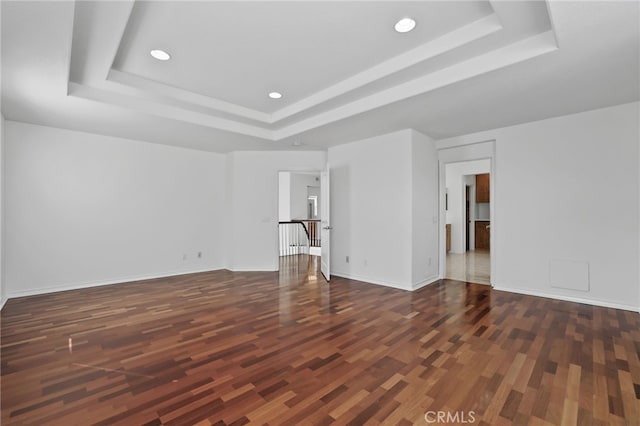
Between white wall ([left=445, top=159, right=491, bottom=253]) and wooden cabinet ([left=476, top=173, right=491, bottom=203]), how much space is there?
722mm

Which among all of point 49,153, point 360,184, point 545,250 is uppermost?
point 49,153

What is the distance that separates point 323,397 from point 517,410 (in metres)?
1.20

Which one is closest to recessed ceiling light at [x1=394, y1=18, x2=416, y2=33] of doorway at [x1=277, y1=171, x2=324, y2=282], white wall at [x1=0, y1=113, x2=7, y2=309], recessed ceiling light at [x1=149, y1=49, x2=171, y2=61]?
recessed ceiling light at [x1=149, y1=49, x2=171, y2=61]

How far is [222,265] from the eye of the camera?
21.2ft

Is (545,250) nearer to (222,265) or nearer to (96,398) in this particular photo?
A: (96,398)

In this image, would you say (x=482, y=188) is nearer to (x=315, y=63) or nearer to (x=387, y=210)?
(x=387, y=210)

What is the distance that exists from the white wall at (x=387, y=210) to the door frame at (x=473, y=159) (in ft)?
0.51

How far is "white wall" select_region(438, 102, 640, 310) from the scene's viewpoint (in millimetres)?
3639

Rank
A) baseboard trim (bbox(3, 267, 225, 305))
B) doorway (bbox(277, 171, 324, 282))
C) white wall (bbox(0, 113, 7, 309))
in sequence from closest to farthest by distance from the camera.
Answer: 1. white wall (bbox(0, 113, 7, 309))
2. baseboard trim (bbox(3, 267, 225, 305))
3. doorway (bbox(277, 171, 324, 282))

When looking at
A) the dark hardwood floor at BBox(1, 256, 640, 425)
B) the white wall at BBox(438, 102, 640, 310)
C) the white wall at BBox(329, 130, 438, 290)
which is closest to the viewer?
the dark hardwood floor at BBox(1, 256, 640, 425)

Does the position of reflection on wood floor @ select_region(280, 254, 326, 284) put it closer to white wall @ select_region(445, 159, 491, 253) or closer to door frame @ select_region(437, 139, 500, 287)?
door frame @ select_region(437, 139, 500, 287)

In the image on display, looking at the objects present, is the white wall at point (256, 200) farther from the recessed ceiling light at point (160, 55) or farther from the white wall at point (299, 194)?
the white wall at point (299, 194)

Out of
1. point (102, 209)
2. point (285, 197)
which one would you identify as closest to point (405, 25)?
point (102, 209)

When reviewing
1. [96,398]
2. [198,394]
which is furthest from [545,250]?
[96,398]
